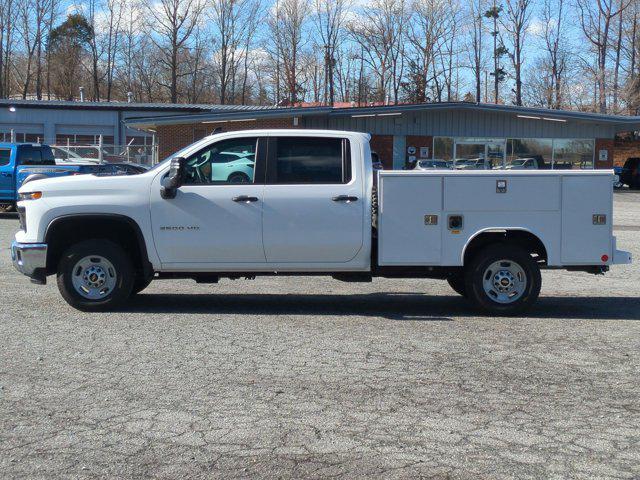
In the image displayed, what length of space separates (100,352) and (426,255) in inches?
145

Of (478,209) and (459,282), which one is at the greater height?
(478,209)

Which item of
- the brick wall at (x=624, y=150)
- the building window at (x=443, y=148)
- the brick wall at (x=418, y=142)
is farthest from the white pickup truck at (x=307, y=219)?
the brick wall at (x=624, y=150)

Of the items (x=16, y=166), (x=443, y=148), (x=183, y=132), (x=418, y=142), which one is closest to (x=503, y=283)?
(x=16, y=166)

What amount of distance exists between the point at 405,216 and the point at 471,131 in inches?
1298

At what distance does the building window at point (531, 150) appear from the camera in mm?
41094

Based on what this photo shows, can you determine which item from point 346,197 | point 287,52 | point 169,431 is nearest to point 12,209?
point 346,197

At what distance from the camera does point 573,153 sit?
1651 inches

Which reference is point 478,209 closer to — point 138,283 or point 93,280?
point 138,283

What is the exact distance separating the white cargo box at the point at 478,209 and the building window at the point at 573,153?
111 ft

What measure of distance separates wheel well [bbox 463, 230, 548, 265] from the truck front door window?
2.58 meters

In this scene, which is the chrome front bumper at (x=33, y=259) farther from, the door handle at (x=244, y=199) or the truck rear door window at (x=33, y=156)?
the truck rear door window at (x=33, y=156)

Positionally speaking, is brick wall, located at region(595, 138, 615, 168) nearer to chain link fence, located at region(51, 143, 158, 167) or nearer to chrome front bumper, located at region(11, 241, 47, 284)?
chain link fence, located at region(51, 143, 158, 167)

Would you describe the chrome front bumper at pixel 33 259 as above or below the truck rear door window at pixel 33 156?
below

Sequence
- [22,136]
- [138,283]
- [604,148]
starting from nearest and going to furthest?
1. [138,283]
2. [604,148]
3. [22,136]
